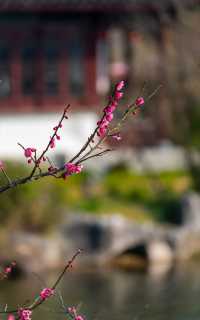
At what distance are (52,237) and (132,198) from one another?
2762mm

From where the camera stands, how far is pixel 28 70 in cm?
2528

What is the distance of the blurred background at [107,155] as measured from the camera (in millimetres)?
18453

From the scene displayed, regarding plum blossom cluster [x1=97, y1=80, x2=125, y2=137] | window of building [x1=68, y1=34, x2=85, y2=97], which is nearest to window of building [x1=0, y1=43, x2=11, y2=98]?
window of building [x1=68, y1=34, x2=85, y2=97]

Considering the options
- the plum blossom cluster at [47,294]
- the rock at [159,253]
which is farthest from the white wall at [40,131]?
the plum blossom cluster at [47,294]

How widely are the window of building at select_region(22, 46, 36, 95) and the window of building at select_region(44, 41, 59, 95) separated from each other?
0.25 metres

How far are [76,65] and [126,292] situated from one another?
8.80 m

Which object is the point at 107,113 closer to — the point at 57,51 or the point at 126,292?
the point at 126,292

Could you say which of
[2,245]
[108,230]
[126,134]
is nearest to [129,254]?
[108,230]

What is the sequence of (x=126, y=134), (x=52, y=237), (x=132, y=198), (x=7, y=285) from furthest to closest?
(x=126, y=134)
(x=132, y=198)
(x=52, y=237)
(x=7, y=285)

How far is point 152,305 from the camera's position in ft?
54.0

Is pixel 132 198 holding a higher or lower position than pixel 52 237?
higher

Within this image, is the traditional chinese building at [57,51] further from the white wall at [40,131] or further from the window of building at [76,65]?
the white wall at [40,131]

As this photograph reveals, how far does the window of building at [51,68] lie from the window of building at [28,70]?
0.82 ft

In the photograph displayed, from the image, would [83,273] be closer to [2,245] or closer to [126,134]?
[2,245]
